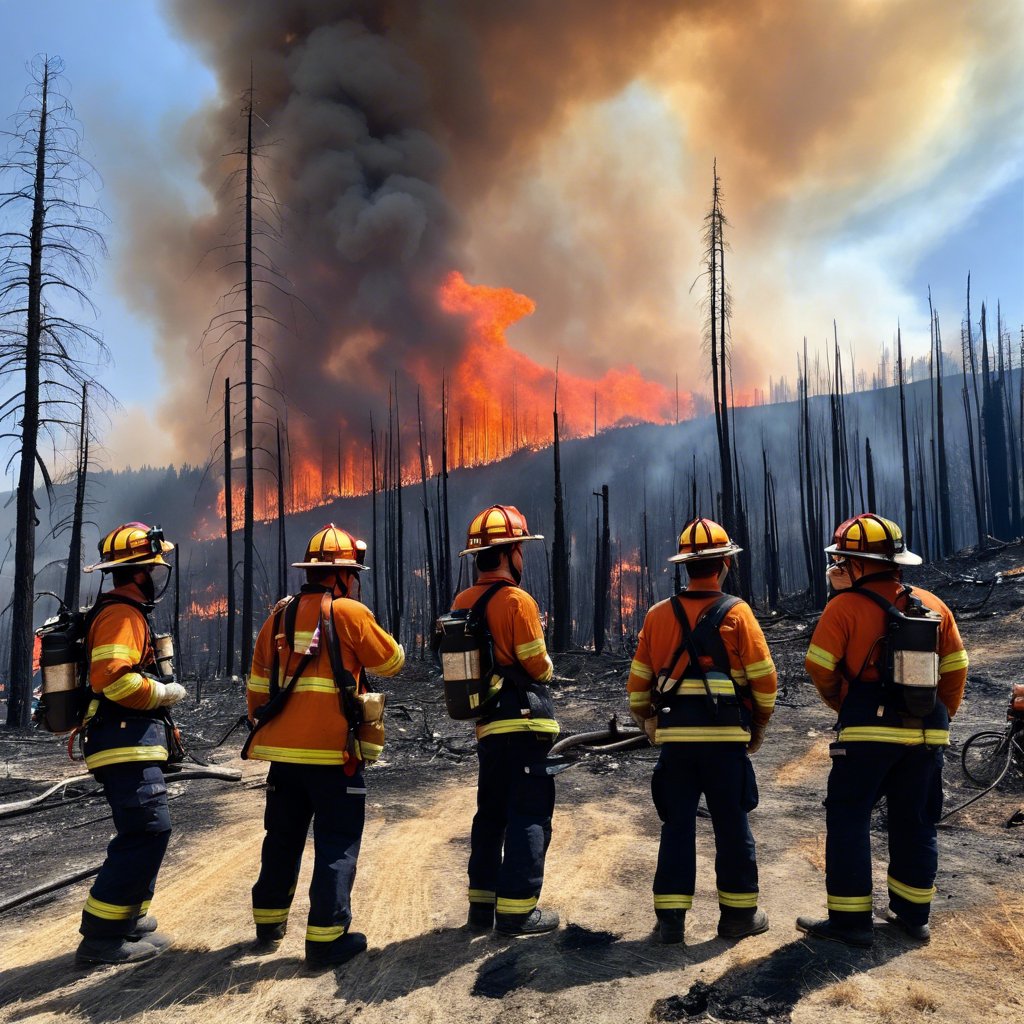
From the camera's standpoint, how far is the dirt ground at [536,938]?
128 inches

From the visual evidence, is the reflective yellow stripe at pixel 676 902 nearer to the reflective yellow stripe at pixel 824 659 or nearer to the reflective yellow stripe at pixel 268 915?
the reflective yellow stripe at pixel 824 659

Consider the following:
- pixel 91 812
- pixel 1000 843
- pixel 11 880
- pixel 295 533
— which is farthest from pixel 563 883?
pixel 295 533

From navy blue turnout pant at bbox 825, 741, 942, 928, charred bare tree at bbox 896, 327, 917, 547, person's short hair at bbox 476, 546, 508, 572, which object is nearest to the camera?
navy blue turnout pant at bbox 825, 741, 942, 928

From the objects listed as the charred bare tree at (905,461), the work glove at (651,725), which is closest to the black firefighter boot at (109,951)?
the work glove at (651,725)

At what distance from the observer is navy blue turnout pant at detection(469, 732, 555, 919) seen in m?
3.89

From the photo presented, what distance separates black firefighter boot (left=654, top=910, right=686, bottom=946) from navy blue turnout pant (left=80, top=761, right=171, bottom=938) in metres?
2.66

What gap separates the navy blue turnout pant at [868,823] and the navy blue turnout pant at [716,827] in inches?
15.9

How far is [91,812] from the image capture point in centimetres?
749

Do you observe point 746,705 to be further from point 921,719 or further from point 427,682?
point 427,682

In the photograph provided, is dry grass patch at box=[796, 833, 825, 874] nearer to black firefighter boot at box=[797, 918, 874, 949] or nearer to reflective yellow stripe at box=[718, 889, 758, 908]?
black firefighter boot at box=[797, 918, 874, 949]

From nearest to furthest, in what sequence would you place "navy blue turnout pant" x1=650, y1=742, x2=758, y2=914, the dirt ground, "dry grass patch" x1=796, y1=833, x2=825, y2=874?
the dirt ground, "navy blue turnout pant" x1=650, y1=742, x2=758, y2=914, "dry grass patch" x1=796, y1=833, x2=825, y2=874

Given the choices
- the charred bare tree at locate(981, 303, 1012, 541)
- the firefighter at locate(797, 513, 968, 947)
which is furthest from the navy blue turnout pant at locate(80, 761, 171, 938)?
the charred bare tree at locate(981, 303, 1012, 541)

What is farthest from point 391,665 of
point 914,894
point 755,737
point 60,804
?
point 60,804

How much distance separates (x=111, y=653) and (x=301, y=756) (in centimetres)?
117
